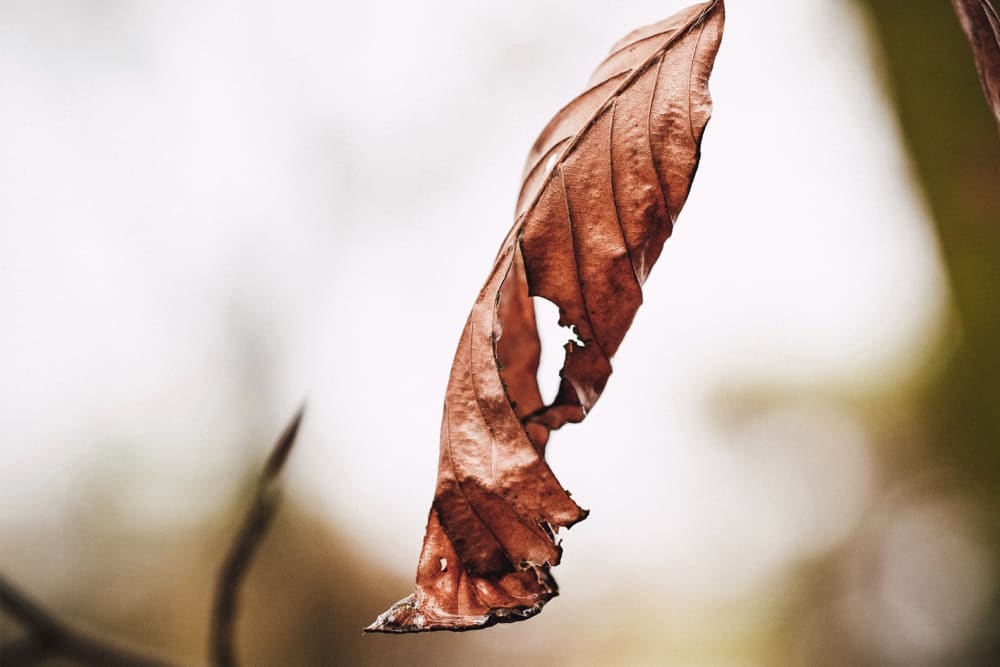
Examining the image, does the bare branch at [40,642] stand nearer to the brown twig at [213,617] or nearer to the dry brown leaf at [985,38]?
the brown twig at [213,617]

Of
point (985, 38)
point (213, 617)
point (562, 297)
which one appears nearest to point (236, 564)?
point (213, 617)

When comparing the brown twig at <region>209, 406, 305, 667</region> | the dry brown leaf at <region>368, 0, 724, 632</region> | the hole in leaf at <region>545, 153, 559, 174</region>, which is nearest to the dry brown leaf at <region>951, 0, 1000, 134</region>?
the dry brown leaf at <region>368, 0, 724, 632</region>

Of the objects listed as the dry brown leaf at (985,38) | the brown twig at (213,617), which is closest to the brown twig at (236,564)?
the brown twig at (213,617)

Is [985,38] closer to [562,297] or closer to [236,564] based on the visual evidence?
[562,297]

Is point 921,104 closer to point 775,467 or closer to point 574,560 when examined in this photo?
point 574,560

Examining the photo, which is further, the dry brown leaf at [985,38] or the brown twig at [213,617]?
the dry brown leaf at [985,38]

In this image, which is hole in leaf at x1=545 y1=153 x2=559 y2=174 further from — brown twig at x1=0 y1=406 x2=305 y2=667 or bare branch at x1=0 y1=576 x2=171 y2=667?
bare branch at x1=0 y1=576 x2=171 y2=667

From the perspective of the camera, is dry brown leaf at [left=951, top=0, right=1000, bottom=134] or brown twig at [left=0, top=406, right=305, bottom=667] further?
dry brown leaf at [left=951, top=0, right=1000, bottom=134]
